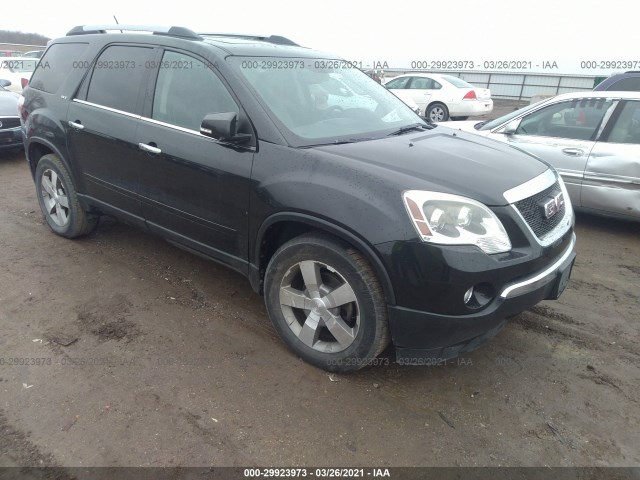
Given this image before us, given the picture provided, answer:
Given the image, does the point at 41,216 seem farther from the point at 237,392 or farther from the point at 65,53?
the point at 237,392

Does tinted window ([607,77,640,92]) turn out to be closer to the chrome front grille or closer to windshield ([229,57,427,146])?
windshield ([229,57,427,146])

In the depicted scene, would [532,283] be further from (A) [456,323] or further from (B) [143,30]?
(B) [143,30]

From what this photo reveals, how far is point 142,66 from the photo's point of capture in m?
3.49

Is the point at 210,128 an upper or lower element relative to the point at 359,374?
upper

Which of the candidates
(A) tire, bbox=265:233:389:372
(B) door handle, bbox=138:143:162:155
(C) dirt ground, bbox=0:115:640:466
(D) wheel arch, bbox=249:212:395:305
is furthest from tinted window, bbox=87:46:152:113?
(A) tire, bbox=265:233:389:372

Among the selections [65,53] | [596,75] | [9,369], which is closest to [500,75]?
[596,75]

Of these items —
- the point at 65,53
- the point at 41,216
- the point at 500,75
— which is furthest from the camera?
the point at 500,75

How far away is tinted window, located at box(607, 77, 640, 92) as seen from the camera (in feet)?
23.8

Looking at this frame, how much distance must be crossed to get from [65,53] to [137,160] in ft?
5.53

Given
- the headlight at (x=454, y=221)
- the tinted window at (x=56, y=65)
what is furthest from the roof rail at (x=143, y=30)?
the headlight at (x=454, y=221)

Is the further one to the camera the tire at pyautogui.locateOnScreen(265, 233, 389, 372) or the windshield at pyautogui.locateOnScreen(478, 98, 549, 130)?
the windshield at pyautogui.locateOnScreen(478, 98, 549, 130)

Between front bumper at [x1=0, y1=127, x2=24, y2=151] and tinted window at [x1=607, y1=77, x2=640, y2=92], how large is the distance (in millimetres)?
9353

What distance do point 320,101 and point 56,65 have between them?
274cm

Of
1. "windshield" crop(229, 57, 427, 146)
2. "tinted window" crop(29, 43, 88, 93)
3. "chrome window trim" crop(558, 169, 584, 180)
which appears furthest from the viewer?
"chrome window trim" crop(558, 169, 584, 180)
